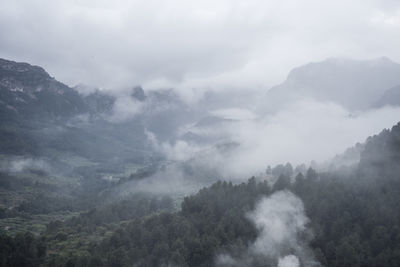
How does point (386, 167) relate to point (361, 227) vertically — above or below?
above

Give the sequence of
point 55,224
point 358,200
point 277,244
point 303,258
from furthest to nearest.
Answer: point 55,224, point 358,200, point 277,244, point 303,258

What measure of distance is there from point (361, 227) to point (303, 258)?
70.8 feet

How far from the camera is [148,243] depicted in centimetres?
10988

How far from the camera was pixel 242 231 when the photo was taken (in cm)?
11244

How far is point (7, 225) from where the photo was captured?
158250mm

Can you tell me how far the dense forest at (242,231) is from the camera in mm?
97125

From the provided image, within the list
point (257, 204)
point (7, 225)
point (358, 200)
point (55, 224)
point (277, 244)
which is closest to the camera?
point (277, 244)

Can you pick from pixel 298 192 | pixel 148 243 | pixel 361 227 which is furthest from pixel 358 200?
pixel 148 243

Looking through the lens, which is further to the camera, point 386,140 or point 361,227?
point 386,140

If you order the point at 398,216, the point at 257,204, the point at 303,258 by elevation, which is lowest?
the point at 303,258

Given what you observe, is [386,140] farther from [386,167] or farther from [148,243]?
[148,243]

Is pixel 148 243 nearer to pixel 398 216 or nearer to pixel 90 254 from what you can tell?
pixel 90 254

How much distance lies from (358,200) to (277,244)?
32021mm

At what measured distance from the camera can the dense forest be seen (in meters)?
97.1
